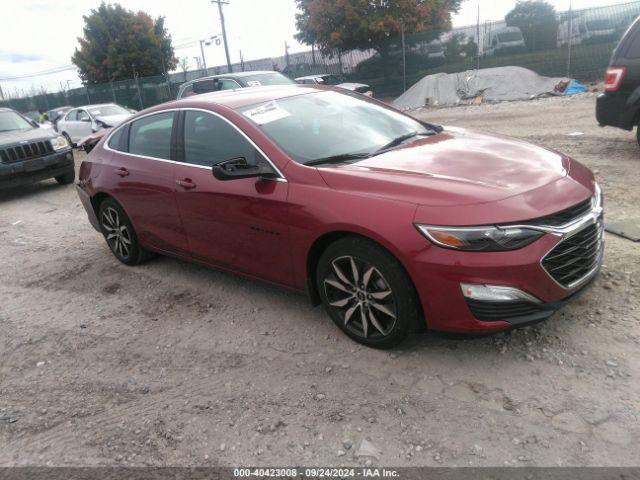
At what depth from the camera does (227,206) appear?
377cm

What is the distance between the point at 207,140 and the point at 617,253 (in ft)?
11.1

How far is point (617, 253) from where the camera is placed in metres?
4.14

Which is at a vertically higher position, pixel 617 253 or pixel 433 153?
pixel 433 153

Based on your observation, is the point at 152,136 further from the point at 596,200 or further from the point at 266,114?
the point at 596,200

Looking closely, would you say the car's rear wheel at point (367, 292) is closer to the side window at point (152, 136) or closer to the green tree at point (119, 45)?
the side window at point (152, 136)

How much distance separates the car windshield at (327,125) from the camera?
362cm

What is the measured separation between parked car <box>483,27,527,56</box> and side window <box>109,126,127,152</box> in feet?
60.0

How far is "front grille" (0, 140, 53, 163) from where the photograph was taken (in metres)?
9.06

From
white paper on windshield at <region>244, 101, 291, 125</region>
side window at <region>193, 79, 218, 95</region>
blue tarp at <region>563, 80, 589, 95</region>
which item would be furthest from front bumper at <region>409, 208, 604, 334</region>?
blue tarp at <region>563, 80, 589, 95</region>

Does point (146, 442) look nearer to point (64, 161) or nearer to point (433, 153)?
point (433, 153)

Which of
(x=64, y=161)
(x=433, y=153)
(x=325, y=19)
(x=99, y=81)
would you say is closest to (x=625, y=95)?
(x=433, y=153)

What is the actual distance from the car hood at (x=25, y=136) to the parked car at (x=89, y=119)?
20.5 ft

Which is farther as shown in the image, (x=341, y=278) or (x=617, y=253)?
(x=617, y=253)

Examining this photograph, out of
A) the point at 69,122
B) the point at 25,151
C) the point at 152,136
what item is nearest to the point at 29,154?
the point at 25,151
